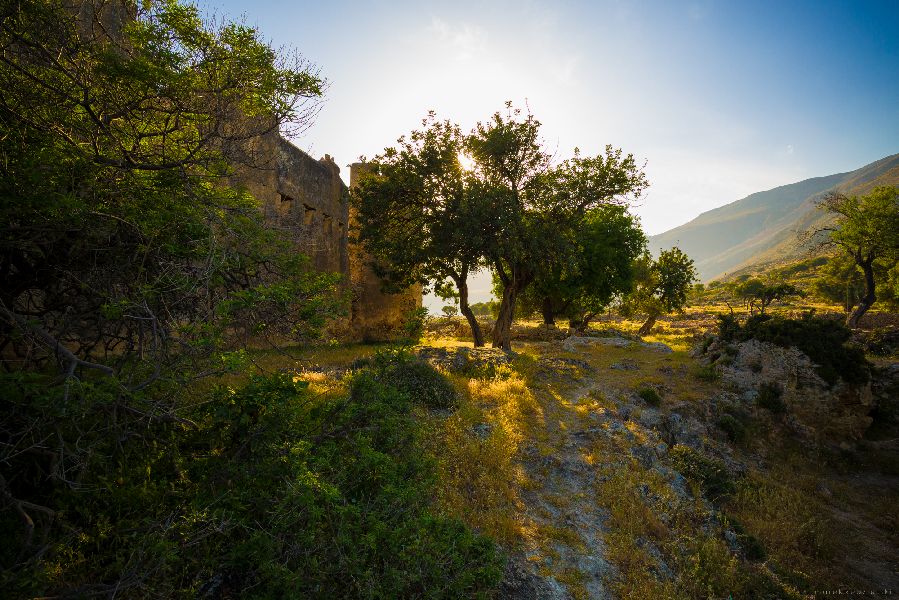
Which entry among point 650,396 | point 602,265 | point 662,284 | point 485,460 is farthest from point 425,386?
point 662,284

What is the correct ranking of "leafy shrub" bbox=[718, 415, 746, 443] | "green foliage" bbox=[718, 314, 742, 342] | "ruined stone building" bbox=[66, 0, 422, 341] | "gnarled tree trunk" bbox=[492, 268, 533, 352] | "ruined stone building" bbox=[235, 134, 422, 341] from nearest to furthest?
"leafy shrub" bbox=[718, 415, 746, 443] → "ruined stone building" bbox=[66, 0, 422, 341] → "ruined stone building" bbox=[235, 134, 422, 341] → "green foliage" bbox=[718, 314, 742, 342] → "gnarled tree trunk" bbox=[492, 268, 533, 352]

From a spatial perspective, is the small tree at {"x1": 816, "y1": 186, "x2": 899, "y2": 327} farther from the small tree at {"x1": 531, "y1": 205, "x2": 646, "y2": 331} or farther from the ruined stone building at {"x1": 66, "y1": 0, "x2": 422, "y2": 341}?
the ruined stone building at {"x1": 66, "y1": 0, "x2": 422, "y2": 341}

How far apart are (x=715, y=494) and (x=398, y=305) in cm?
1855

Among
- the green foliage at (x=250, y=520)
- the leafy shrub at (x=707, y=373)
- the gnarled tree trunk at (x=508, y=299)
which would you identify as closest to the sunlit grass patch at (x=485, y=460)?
the green foliage at (x=250, y=520)

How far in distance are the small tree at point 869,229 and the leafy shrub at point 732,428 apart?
25.2 metres

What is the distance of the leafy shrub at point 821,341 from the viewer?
14508 mm

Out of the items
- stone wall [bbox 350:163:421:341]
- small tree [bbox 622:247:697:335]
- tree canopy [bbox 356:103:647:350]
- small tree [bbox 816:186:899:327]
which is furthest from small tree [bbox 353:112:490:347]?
small tree [bbox 816:186:899:327]

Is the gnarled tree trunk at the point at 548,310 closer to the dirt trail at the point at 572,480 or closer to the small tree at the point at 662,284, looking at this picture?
the small tree at the point at 662,284

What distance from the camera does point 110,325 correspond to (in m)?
6.35

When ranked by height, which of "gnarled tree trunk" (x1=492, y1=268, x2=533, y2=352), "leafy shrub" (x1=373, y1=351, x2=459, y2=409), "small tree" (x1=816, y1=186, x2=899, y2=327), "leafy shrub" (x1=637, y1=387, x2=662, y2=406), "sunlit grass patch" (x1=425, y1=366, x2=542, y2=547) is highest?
"small tree" (x1=816, y1=186, x2=899, y2=327)

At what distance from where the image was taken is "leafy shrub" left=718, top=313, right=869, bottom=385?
1451cm

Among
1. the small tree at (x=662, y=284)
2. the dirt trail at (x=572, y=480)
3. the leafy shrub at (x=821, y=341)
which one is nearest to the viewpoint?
the dirt trail at (x=572, y=480)

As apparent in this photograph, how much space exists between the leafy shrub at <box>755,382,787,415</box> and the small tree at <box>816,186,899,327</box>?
878 inches

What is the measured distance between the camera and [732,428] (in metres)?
12.8
